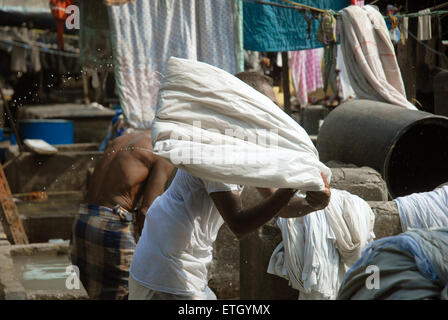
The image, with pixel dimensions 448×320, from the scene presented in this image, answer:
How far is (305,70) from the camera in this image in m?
13.1

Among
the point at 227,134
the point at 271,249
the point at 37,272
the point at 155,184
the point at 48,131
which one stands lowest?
the point at 37,272

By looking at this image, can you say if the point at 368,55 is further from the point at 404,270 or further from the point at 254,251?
the point at 404,270

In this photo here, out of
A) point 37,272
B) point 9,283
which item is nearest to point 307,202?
point 9,283

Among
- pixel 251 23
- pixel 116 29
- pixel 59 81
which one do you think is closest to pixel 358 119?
pixel 251 23

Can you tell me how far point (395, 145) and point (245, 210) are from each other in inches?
165

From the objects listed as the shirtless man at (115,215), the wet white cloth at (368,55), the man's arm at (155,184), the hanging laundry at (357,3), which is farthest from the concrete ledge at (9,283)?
the hanging laundry at (357,3)

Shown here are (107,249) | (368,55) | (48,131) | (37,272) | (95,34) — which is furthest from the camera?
(48,131)

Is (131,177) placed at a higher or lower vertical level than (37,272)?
higher

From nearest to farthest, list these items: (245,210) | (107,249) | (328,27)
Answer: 1. (245,210)
2. (107,249)
3. (328,27)

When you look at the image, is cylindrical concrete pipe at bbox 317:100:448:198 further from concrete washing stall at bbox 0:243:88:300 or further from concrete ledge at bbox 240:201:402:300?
concrete washing stall at bbox 0:243:88:300

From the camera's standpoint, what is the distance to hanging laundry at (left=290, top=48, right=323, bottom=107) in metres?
13.0

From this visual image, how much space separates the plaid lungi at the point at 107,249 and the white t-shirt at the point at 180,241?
1376 millimetres

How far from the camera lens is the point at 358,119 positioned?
6.87m
